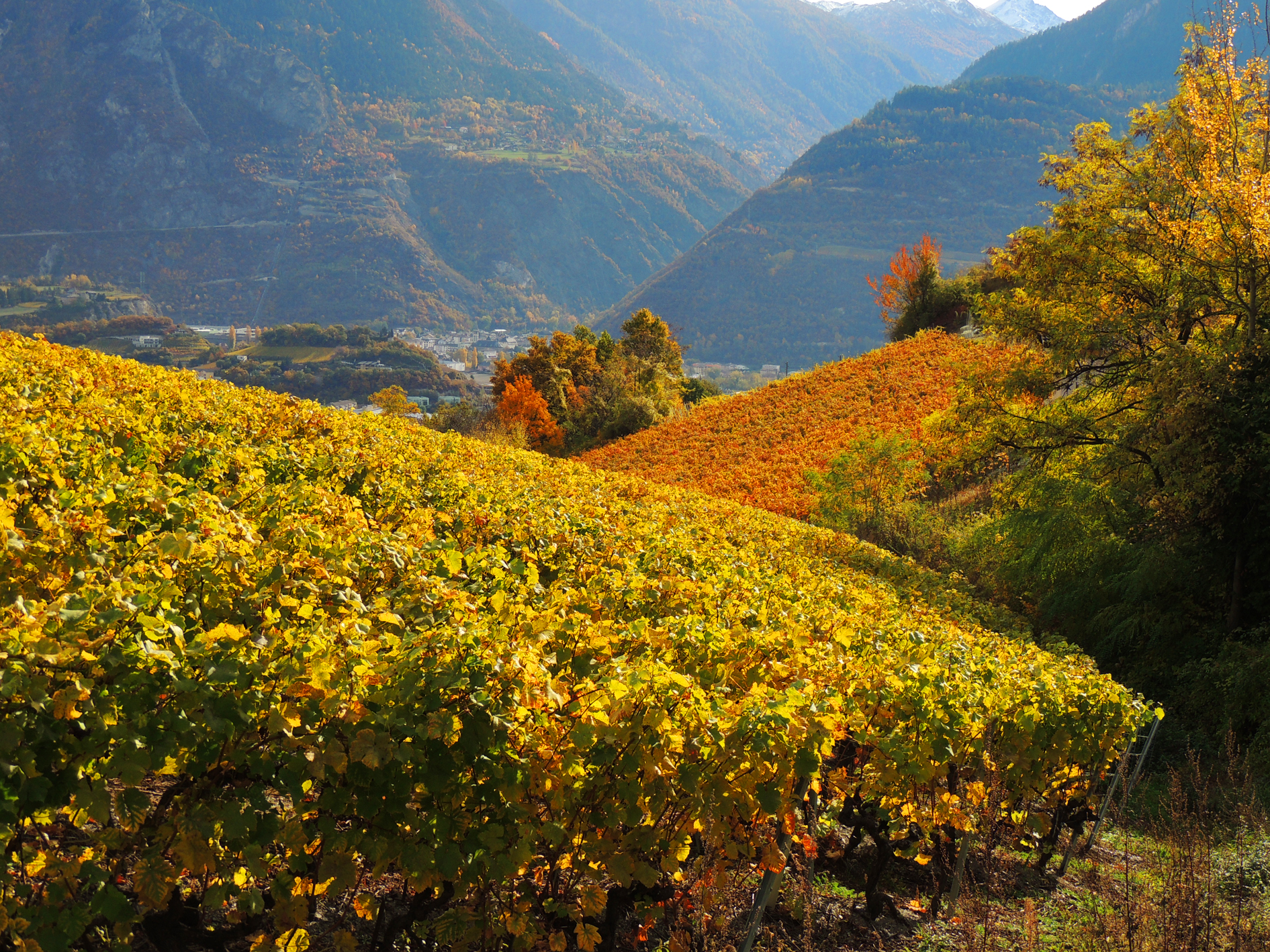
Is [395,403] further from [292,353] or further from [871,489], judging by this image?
[292,353]

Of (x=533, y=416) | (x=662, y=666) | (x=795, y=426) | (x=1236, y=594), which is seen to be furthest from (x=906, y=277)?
(x=662, y=666)

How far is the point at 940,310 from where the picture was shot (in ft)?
128

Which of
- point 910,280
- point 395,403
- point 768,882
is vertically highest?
point 910,280

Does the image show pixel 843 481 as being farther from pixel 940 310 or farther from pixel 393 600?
pixel 940 310

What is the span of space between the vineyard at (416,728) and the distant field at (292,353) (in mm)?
120379

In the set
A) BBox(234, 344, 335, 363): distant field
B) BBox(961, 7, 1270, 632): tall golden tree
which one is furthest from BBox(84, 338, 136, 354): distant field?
BBox(961, 7, 1270, 632): tall golden tree

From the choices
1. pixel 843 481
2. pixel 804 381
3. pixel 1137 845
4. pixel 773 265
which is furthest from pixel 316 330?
pixel 1137 845

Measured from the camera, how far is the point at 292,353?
123312 mm

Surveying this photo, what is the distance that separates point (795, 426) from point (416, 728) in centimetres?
2419

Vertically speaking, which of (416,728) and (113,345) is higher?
(113,345)

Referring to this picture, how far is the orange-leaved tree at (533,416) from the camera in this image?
44.4 m

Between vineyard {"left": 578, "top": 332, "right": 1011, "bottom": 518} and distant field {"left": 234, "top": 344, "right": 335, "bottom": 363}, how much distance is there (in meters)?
100

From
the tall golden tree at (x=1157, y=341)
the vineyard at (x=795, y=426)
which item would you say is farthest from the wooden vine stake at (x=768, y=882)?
the vineyard at (x=795, y=426)

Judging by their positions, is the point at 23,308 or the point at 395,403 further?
the point at 23,308
